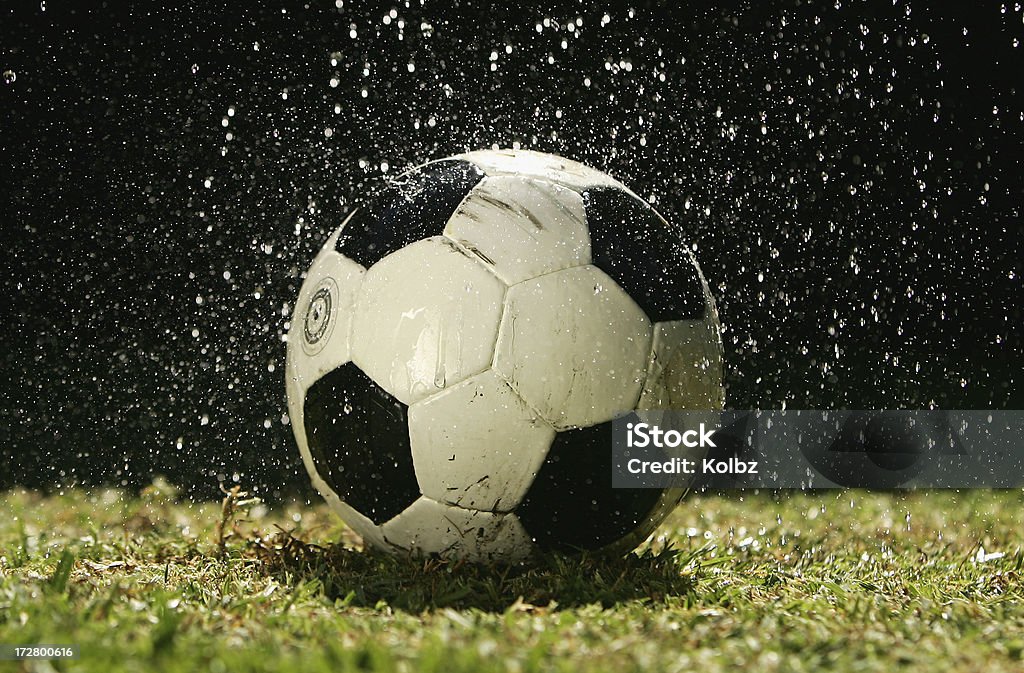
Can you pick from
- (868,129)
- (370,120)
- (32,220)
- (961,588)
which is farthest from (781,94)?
(32,220)

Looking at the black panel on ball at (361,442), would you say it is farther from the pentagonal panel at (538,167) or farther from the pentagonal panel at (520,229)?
the pentagonal panel at (538,167)

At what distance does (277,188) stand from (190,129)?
0.69m

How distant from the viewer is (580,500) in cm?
251

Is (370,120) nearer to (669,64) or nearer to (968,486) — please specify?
(669,64)

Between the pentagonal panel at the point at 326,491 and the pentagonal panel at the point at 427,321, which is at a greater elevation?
the pentagonal panel at the point at 427,321

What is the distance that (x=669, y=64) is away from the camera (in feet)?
20.2

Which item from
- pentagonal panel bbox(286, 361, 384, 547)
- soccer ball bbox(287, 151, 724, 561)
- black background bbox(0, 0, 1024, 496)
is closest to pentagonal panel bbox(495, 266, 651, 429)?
soccer ball bbox(287, 151, 724, 561)

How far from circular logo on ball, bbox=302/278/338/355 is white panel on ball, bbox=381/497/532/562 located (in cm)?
50

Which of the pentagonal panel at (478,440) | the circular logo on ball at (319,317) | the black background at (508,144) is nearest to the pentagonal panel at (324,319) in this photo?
the circular logo on ball at (319,317)

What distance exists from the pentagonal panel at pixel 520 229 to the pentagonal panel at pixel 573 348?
43 mm

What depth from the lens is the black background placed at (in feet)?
18.4

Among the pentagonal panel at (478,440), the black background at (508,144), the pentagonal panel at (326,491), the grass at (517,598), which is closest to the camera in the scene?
the grass at (517,598)

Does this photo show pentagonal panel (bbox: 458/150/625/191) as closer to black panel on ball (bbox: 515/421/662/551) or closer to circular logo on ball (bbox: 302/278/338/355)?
circular logo on ball (bbox: 302/278/338/355)

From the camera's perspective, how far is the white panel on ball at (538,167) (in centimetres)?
271
